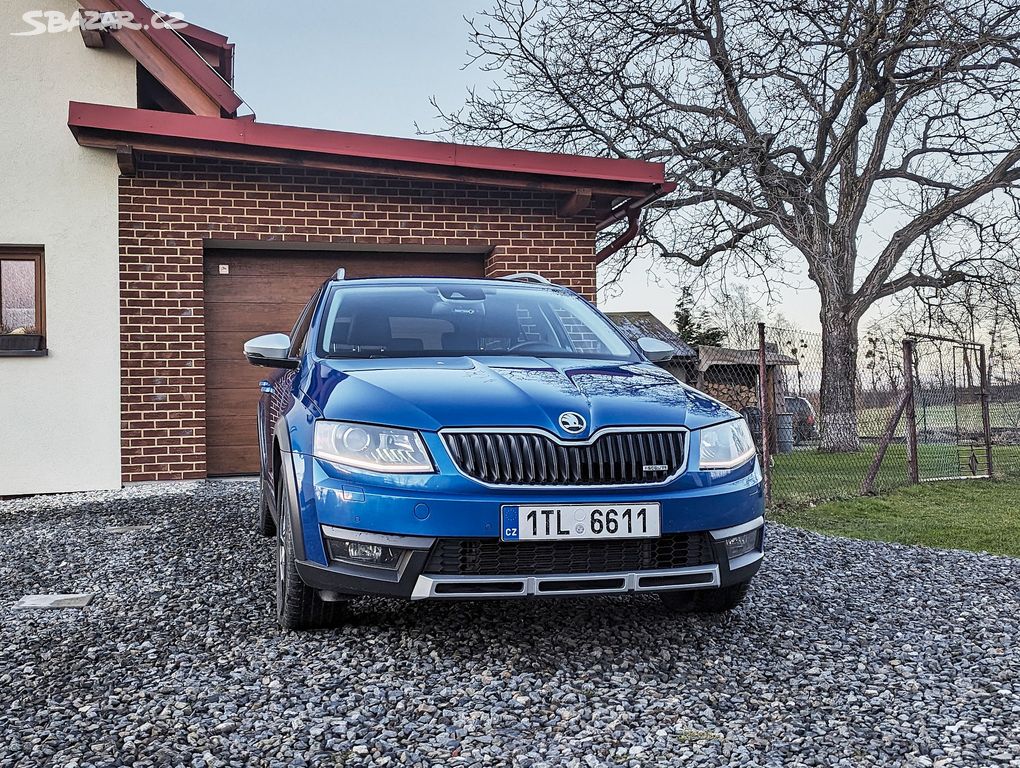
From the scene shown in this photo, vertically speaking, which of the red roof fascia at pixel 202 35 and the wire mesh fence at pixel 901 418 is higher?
the red roof fascia at pixel 202 35

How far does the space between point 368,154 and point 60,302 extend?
10.7ft

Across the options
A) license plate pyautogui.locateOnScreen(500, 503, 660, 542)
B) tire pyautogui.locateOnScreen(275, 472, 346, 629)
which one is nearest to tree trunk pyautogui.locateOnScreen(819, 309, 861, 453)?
Result: license plate pyautogui.locateOnScreen(500, 503, 660, 542)

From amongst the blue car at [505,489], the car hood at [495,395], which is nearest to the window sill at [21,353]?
the car hood at [495,395]

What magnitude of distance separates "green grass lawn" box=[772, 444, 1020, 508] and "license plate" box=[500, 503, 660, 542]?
6.47 m

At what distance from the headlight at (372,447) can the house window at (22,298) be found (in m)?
6.59

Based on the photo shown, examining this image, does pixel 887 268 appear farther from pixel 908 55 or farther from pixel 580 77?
pixel 580 77

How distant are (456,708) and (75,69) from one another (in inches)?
333

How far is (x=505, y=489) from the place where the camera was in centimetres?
308

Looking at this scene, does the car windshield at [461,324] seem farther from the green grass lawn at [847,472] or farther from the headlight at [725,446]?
the green grass lawn at [847,472]

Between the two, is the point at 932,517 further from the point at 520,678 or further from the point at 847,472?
the point at 520,678

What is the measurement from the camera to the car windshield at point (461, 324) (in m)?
4.30

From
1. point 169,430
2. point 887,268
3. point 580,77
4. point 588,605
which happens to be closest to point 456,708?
point 588,605

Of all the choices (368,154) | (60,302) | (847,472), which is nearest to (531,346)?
(368,154)

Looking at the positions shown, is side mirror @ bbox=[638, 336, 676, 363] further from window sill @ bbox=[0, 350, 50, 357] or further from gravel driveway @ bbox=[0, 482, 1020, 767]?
window sill @ bbox=[0, 350, 50, 357]
